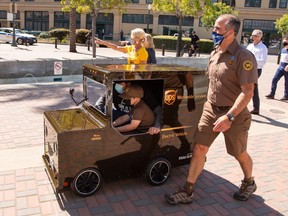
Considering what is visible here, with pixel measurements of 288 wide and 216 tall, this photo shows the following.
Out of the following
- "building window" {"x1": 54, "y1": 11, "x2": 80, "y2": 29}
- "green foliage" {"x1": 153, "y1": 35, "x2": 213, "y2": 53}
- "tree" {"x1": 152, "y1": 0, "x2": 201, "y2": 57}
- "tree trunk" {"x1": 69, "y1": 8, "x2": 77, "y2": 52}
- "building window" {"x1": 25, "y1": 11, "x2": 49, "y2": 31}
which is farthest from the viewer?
"building window" {"x1": 25, "y1": 11, "x2": 49, "y2": 31}

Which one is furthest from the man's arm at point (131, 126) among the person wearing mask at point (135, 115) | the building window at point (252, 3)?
the building window at point (252, 3)

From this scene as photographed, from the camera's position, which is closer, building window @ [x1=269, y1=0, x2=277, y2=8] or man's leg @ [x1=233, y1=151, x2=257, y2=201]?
man's leg @ [x1=233, y1=151, x2=257, y2=201]

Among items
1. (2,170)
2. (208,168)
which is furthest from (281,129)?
(2,170)

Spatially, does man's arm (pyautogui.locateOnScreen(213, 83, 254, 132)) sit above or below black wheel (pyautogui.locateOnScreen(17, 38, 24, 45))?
above

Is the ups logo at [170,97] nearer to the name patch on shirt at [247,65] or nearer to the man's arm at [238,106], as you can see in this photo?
the man's arm at [238,106]

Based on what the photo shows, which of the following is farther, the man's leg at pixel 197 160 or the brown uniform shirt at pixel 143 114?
the brown uniform shirt at pixel 143 114

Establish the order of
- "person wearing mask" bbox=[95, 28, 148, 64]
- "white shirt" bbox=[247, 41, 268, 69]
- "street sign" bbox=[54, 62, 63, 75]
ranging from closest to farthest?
"person wearing mask" bbox=[95, 28, 148, 64], "white shirt" bbox=[247, 41, 268, 69], "street sign" bbox=[54, 62, 63, 75]

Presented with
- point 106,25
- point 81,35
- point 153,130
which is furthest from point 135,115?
point 106,25

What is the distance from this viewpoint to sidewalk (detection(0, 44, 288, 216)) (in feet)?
12.6

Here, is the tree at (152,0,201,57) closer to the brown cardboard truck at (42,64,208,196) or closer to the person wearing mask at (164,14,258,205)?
the brown cardboard truck at (42,64,208,196)

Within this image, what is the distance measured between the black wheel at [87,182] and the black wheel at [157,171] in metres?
0.68

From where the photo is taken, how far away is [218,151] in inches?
231

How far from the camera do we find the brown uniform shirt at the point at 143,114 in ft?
13.6

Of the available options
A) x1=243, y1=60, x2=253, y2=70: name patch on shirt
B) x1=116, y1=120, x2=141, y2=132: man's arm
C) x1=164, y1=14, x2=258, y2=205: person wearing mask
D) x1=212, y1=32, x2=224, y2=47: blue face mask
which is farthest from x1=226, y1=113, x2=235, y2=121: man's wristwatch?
x1=116, y1=120, x2=141, y2=132: man's arm
